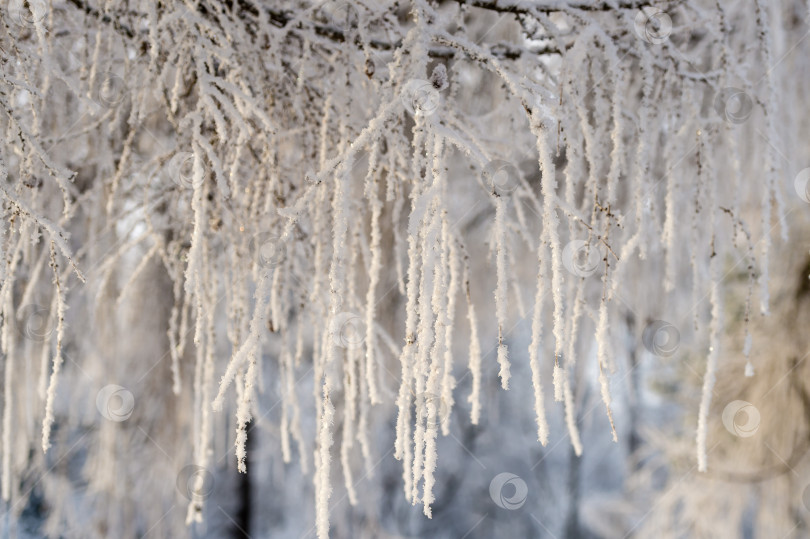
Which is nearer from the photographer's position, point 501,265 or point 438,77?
point 501,265

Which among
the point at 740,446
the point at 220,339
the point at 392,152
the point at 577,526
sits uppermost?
the point at 392,152

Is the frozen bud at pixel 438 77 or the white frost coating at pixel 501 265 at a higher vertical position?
the frozen bud at pixel 438 77

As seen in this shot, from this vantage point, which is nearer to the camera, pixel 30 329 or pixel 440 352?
pixel 440 352

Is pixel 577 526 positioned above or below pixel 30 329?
below

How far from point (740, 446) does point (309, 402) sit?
3582 millimetres

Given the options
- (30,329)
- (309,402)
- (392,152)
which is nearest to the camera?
(392,152)

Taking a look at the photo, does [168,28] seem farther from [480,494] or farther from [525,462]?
[525,462]

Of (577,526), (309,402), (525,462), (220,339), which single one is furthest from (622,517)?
(220,339)

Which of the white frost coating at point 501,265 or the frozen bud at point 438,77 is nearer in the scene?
the white frost coating at point 501,265

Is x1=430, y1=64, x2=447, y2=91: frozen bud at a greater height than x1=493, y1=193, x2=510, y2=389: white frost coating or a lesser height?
greater

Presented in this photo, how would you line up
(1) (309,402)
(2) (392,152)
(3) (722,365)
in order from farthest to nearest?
1. (1) (309,402)
2. (3) (722,365)
3. (2) (392,152)

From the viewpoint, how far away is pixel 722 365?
96.7 inches

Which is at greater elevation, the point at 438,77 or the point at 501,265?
the point at 438,77

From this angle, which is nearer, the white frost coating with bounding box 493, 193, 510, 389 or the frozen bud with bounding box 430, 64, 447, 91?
the white frost coating with bounding box 493, 193, 510, 389
